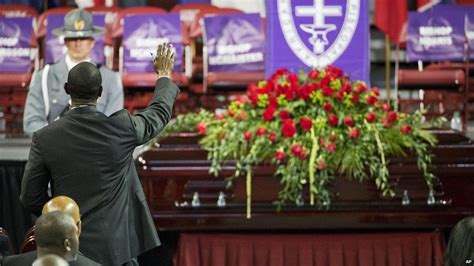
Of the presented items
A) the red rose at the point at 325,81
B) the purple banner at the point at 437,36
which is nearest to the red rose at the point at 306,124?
the red rose at the point at 325,81

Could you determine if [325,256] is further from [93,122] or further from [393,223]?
[93,122]

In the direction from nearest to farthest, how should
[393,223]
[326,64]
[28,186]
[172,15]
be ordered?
1. [28,186]
2. [393,223]
3. [326,64]
4. [172,15]

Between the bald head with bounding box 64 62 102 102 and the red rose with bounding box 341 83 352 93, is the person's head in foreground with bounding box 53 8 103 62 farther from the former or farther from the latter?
the bald head with bounding box 64 62 102 102

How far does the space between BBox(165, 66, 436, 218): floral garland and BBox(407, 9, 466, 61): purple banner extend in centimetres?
374

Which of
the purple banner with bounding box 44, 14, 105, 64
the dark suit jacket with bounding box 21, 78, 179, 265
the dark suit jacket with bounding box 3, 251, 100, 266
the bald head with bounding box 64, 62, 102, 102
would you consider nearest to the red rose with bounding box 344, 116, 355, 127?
the dark suit jacket with bounding box 21, 78, 179, 265

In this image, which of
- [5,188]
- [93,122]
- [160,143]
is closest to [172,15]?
[5,188]

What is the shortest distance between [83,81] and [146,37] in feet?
18.8

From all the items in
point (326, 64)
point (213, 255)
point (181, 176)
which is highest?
point (326, 64)

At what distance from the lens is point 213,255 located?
6043mm

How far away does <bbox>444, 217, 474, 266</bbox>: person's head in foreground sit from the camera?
11.9ft

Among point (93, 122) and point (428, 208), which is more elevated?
point (93, 122)

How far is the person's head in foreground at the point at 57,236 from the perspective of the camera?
3.44 meters

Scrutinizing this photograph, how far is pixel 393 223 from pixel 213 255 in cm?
89

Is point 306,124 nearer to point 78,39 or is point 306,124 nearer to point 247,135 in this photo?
point 247,135
